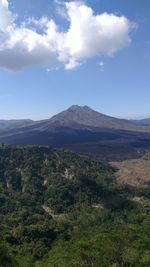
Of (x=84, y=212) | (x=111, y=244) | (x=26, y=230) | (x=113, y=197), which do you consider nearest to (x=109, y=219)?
(x=84, y=212)

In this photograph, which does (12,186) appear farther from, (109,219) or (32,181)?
(109,219)

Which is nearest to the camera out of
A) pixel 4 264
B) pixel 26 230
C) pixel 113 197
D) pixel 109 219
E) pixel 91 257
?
pixel 4 264

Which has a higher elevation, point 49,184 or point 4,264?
point 4,264

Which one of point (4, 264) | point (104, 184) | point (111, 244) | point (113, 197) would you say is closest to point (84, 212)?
point (113, 197)

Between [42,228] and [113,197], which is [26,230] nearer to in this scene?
[42,228]

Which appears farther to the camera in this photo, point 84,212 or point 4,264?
point 84,212

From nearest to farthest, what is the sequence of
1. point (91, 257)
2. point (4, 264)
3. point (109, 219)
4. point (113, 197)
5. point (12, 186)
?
point (4, 264), point (91, 257), point (109, 219), point (113, 197), point (12, 186)
